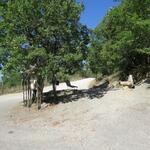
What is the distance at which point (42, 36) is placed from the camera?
2209 centimetres

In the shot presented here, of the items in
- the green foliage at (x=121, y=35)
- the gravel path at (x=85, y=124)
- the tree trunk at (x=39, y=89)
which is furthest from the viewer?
the green foliage at (x=121, y=35)

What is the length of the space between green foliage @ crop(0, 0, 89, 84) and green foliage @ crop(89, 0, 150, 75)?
6.93ft

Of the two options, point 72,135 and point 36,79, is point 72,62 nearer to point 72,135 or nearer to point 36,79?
point 36,79

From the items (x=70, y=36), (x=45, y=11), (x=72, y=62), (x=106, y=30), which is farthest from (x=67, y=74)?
(x=106, y=30)

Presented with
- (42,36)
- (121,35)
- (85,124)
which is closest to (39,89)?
(42,36)

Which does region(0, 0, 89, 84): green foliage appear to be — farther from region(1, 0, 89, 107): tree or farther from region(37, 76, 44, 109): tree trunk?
region(37, 76, 44, 109): tree trunk

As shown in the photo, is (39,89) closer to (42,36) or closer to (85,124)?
(42,36)

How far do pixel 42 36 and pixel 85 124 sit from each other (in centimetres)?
699

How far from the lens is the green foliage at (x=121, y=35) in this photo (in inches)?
896

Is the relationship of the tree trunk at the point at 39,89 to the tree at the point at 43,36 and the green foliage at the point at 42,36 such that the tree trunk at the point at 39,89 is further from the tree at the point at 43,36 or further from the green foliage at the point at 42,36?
the green foliage at the point at 42,36

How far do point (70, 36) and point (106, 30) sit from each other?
581 centimetres

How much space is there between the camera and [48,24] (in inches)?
868

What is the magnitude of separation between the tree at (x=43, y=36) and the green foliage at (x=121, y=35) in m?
2.05

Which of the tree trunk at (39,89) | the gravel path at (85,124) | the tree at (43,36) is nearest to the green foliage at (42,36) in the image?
the tree at (43,36)
